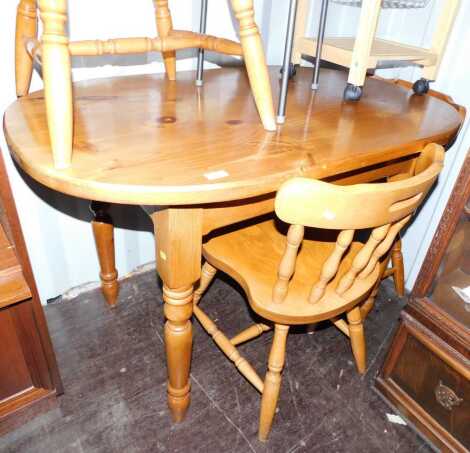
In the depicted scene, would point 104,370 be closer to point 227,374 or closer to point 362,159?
point 227,374

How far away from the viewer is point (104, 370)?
46.1 inches

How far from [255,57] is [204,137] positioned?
0.17 m

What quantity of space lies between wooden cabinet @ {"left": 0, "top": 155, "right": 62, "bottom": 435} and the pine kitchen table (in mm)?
186

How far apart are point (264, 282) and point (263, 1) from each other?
869mm

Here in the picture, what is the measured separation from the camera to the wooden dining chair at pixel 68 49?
0.59 metres

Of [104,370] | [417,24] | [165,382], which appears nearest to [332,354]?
[165,382]

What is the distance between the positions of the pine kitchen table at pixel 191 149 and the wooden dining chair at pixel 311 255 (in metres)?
0.08

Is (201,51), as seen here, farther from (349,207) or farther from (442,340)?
(442,340)

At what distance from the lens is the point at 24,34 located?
85 cm

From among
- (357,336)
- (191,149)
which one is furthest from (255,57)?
(357,336)

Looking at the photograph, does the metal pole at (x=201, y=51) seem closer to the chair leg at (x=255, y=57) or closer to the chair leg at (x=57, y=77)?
the chair leg at (x=255, y=57)

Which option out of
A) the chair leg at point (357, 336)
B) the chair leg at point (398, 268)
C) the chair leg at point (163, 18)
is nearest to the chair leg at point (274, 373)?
the chair leg at point (357, 336)

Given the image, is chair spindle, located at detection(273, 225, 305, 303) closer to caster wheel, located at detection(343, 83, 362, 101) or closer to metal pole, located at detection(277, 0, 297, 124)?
metal pole, located at detection(277, 0, 297, 124)

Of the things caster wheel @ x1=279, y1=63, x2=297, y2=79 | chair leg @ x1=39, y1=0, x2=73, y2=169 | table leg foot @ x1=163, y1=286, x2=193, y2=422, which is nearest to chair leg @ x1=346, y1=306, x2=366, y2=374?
table leg foot @ x1=163, y1=286, x2=193, y2=422
